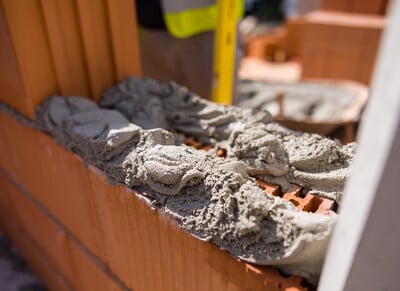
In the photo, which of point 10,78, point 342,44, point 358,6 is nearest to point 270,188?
point 10,78

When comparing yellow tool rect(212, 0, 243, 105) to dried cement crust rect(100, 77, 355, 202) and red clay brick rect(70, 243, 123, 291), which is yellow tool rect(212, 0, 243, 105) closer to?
dried cement crust rect(100, 77, 355, 202)

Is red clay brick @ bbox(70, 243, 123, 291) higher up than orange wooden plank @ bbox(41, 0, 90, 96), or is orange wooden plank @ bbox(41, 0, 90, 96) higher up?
orange wooden plank @ bbox(41, 0, 90, 96)

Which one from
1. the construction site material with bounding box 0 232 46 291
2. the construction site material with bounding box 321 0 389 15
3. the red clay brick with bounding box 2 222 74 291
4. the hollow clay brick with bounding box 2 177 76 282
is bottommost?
the construction site material with bounding box 0 232 46 291

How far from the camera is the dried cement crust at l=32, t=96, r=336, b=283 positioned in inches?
39.8

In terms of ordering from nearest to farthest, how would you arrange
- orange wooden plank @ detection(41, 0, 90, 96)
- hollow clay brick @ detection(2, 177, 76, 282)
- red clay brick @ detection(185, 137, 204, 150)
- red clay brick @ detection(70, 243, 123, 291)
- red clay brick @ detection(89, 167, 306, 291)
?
red clay brick @ detection(89, 167, 306, 291)
red clay brick @ detection(185, 137, 204, 150)
orange wooden plank @ detection(41, 0, 90, 96)
red clay brick @ detection(70, 243, 123, 291)
hollow clay brick @ detection(2, 177, 76, 282)

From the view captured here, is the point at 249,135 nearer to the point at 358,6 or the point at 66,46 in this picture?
the point at 66,46

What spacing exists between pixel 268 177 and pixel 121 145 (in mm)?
570

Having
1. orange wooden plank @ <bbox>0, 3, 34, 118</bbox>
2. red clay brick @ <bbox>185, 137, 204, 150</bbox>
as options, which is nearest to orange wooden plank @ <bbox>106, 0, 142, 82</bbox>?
orange wooden plank @ <bbox>0, 3, 34, 118</bbox>

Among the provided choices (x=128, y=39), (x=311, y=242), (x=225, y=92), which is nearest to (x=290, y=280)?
(x=311, y=242)

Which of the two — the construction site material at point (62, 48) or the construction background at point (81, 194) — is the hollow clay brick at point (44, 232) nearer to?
the construction background at point (81, 194)

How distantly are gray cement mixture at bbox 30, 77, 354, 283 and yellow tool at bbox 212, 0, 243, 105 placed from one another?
1136 mm

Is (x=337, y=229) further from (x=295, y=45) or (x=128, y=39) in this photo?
(x=295, y=45)

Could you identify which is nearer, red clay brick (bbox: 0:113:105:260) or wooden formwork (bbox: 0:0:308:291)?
wooden formwork (bbox: 0:0:308:291)

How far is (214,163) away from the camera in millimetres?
1271
